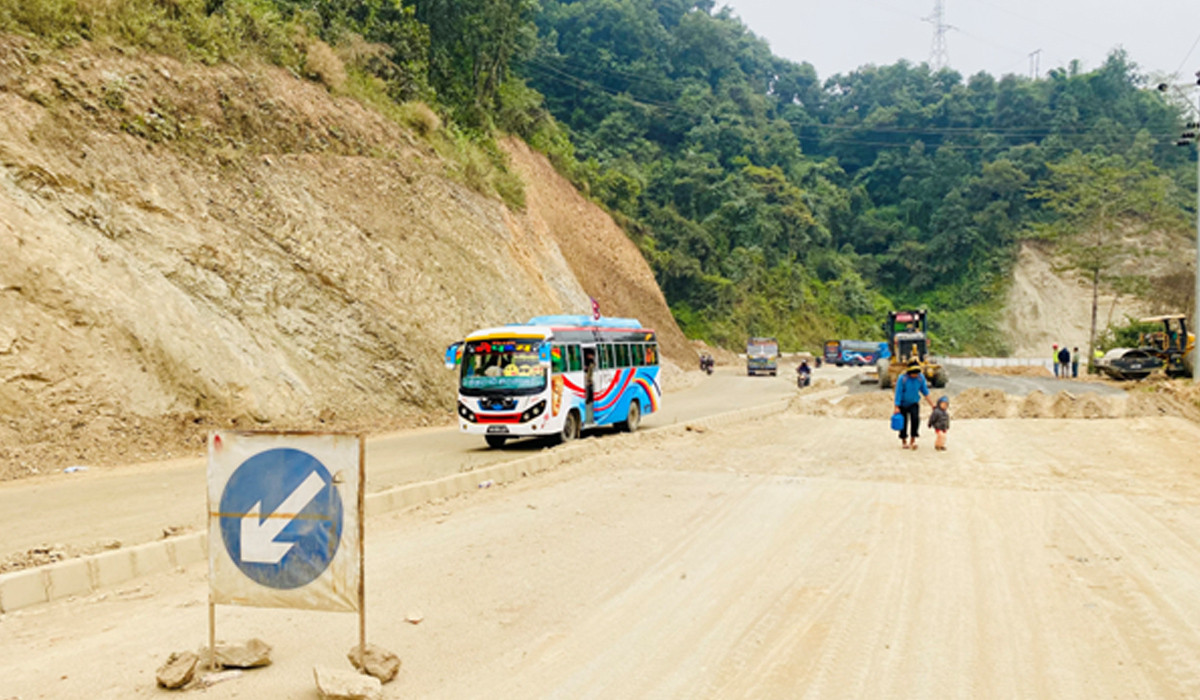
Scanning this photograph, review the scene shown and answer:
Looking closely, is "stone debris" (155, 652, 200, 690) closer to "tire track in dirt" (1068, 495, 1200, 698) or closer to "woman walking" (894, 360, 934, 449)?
"tire track in dirt" (1068, 495, 1200, 698)

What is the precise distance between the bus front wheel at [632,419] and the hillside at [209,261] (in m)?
5.98

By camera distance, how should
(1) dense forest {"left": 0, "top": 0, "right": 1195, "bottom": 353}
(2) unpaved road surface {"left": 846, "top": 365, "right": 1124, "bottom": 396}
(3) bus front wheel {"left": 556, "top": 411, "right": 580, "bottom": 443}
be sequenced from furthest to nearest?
(1) dense forest {"left": 0, "top": 0, "right": 1195, "bottom": 353} → (2) unpaved road surface {"left": 846, "top": 365, "right": 1124, "bottom": 396} → (3) bus front wheel {"left": 556, "top": 411, "right": 580, "bottom": 443}

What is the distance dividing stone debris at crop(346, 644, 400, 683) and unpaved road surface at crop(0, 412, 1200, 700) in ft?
0.32

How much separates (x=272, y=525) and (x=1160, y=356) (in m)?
46.1

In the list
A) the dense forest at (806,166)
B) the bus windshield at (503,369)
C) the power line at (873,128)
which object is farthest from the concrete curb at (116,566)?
the power line at (873,128)

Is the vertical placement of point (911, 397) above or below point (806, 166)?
below

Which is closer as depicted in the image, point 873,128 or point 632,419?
point 632,419

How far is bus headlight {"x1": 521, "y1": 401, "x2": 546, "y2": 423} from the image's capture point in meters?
18.4

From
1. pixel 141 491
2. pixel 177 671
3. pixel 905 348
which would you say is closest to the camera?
pixel 177 671

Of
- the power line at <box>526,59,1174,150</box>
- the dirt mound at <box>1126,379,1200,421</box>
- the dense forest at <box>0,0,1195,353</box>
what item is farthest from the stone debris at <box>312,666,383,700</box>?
the power line at <box>526,59,1174,150</box>

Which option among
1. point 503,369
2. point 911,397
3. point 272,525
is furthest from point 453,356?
point 272,525

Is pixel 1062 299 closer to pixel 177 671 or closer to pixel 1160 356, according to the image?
pixel 1160 356

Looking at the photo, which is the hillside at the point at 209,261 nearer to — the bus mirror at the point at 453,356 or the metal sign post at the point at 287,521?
the bus mirror at the point at 453,356

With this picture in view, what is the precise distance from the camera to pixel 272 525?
17.6ft
